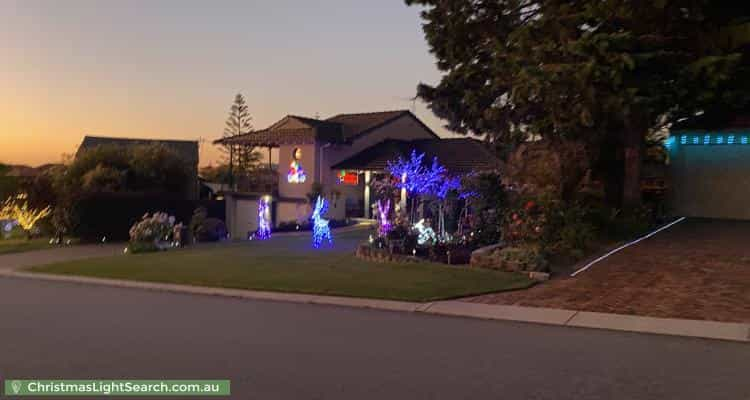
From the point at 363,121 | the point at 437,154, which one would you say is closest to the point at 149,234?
the point at 437,154

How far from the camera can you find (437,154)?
31281 millimetres

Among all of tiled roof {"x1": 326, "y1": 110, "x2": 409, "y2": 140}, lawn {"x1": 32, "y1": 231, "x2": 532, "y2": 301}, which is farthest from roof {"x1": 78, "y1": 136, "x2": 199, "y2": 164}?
lawn {"x1": 32, "y1": 231, "x2": 532, "y2": 301}

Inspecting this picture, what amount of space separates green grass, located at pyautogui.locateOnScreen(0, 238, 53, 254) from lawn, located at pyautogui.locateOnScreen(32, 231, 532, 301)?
6381mm

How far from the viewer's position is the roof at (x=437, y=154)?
29266 mm

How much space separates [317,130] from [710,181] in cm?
1857

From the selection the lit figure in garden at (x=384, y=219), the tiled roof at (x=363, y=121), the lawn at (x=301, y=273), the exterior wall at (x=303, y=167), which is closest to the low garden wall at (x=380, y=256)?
the lawn at (x=301, y=273)

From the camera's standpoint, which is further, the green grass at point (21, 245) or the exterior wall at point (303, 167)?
the exterior wall at point (303, 167)

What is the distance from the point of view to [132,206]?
25.7m

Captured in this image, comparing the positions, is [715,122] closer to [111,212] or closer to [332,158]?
[332,158]

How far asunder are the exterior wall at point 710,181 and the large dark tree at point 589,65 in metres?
2.11

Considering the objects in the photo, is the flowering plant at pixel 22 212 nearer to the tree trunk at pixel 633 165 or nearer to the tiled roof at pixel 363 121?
the tiled roof at pixel 363 121

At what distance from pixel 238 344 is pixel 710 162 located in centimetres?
2077

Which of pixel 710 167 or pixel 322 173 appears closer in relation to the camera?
pixel 710 167

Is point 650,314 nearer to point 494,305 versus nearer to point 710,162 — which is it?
point 494,305
